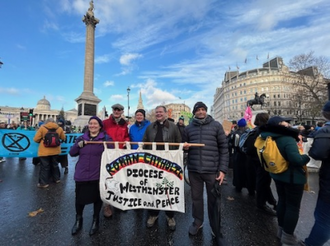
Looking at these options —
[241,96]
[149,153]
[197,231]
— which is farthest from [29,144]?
[241,96]

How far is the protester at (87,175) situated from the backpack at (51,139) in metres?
3.01

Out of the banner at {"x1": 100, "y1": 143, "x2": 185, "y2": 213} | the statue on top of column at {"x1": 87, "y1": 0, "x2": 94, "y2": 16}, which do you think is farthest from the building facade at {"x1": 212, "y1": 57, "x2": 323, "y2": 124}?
the banner at {"x1": 100, "y1": 143, "x2": 185, "y2": 213}

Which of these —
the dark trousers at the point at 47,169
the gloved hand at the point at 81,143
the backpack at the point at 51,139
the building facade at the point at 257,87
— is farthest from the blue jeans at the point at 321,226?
the building facade at the point at 257,87

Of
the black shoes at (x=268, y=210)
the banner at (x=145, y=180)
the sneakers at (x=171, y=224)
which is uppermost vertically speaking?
the banner at (x=145, y=180)

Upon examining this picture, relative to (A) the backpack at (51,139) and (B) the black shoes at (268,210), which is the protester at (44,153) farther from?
(B) the black shoes at (268,210)

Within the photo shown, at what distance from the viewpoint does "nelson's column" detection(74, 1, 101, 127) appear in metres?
22.2

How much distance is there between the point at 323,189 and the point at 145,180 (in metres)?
2.59

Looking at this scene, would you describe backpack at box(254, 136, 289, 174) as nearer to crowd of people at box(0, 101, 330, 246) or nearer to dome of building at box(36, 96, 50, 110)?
crowd of people at box(0, 101, 330, 246)

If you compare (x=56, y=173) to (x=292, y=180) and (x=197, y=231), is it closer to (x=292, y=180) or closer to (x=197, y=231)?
(x=197, y=231)

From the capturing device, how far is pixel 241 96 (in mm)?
98125

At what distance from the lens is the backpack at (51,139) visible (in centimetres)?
565

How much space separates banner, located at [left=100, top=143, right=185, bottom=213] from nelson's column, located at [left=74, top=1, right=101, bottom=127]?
20.6 meters

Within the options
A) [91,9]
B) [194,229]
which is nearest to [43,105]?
A: [91,9]

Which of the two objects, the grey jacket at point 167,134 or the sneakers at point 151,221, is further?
the grey jacket at point 167,134
